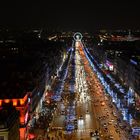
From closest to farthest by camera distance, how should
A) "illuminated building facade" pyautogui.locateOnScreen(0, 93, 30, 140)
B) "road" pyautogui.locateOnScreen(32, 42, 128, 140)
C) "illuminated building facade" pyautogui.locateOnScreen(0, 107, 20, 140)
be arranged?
"illuminated building facade" pyautogui.locateOnScreen(0, 107, 20, 140) → "illuminated building facade" pyautogui.locateOnScreen(0, 93, 30, 140) → "road" pyautogui.locateOnScreen(32, 42, 128, 140)

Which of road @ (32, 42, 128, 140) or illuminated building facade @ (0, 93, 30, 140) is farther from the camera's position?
road @ (32, 42, 128, 140)

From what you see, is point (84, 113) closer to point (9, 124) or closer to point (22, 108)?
point (22, 108)

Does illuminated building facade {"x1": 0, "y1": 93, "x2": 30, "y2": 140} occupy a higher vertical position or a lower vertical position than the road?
higher

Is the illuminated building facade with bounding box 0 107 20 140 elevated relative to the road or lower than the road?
elevated

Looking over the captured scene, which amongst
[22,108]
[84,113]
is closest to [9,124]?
[22,108]

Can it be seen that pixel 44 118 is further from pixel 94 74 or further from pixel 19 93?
pixel 94 74

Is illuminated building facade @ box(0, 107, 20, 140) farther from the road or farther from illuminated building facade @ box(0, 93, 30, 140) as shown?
the road

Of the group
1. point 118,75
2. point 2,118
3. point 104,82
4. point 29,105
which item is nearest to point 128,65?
point 104,82

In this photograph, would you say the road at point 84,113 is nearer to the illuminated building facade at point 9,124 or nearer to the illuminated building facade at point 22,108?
the illuminated building facade at point 22,108

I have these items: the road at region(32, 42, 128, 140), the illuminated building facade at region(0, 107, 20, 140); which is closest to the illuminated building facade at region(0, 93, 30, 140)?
the illuminated building facade at region(0, 107, 20, 140)

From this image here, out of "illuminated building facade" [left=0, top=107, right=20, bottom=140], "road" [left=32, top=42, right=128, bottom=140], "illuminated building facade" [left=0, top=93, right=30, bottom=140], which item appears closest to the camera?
"illuminated building facade" [left=0, top=107, right=20, bottom=140]

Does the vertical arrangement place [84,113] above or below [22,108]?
below
